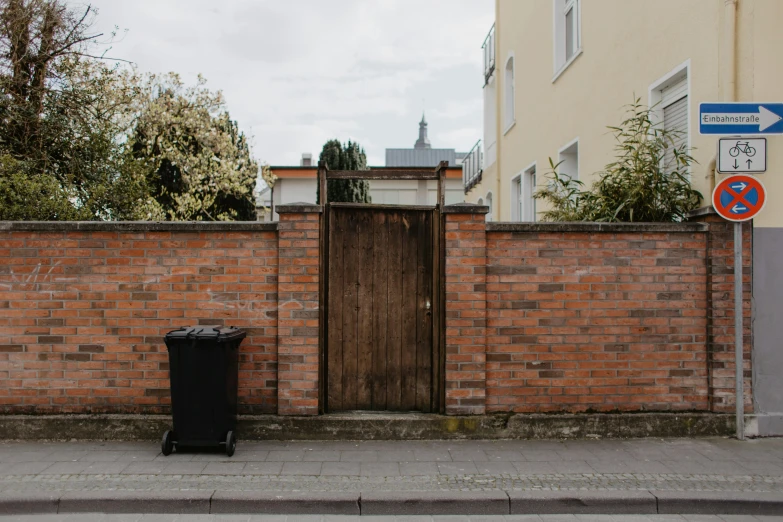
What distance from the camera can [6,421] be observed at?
6.03 metres

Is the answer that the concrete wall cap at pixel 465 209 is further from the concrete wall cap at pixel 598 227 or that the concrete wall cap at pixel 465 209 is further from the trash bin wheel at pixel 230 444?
the trash bin wheel at pixel 230 444

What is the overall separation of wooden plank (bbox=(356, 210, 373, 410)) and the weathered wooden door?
0.03 feet

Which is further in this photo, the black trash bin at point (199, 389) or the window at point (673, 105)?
the window at point (673, 105)

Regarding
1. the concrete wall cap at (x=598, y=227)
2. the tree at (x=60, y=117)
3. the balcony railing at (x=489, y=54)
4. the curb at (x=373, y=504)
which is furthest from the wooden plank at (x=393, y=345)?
the balcony railing at (x=489, y=54)

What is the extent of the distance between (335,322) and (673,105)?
5250mm

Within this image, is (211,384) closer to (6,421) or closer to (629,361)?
(6,421)

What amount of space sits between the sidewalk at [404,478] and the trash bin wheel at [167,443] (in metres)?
0.07

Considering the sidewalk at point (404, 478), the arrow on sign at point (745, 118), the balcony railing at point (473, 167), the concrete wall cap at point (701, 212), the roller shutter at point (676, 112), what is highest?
the balcony railing at point (473, 167)

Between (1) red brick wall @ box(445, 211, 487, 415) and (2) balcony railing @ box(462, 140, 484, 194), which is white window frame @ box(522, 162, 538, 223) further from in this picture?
(1) red brick wall @ box(445, 211, 487, 415)

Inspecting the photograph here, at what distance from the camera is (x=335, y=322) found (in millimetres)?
6344

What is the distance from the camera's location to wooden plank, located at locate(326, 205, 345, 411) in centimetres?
635

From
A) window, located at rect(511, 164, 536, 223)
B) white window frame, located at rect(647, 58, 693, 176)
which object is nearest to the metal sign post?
white window frame, located at rect(647, 58, 693, 176)

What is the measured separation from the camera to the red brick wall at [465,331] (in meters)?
6.24

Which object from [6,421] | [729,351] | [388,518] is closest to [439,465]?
[388,518]
